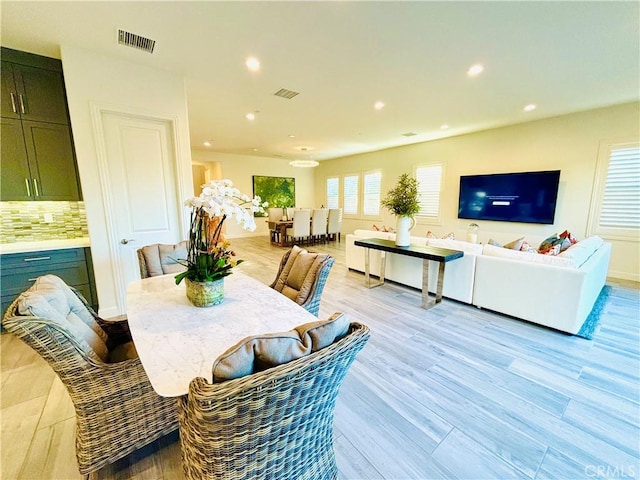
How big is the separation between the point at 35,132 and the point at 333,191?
8145mm

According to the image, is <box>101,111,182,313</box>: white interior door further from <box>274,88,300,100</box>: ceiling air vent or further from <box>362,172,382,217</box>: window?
<box>362,172,382,217</box>: window

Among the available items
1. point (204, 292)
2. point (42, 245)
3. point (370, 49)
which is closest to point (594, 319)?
point (370, 49)

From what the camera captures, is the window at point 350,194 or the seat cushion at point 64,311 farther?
the window at point 350,194

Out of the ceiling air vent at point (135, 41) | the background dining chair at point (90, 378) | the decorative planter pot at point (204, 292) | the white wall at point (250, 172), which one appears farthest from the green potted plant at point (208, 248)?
the white wall at point (250, 172)

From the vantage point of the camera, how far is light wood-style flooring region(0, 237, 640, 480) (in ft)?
4.44

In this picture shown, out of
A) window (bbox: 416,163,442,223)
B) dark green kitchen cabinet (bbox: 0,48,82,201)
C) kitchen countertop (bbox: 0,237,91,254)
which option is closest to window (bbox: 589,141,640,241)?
window (bbox: 416,163,442,223)

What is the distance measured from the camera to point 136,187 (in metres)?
3.01

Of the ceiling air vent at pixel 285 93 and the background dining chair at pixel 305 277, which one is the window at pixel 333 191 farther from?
the background dining chair at pixel 305 277

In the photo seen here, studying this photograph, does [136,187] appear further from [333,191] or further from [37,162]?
[333,191]

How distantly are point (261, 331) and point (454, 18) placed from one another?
288cm

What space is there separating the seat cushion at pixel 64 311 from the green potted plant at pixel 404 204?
318cm

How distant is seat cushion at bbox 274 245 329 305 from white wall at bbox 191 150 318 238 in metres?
6.91

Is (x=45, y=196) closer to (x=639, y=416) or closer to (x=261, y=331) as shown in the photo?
(x=261, y=331)

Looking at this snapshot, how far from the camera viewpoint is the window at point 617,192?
4117 mm
